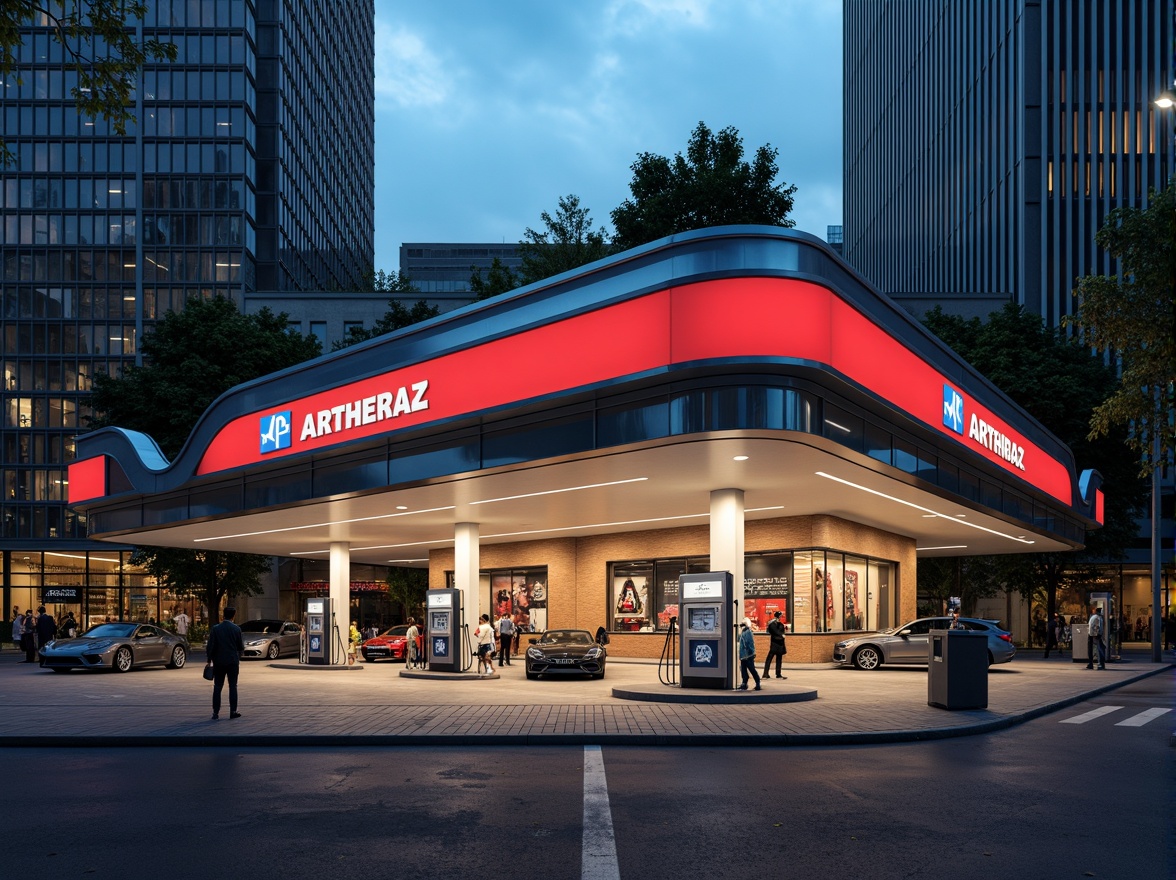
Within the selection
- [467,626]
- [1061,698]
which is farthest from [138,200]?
[1061,698]

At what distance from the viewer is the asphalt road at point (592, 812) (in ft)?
24.8

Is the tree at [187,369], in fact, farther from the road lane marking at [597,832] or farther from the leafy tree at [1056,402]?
the road lane marking at [597,832]

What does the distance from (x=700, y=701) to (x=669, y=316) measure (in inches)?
279

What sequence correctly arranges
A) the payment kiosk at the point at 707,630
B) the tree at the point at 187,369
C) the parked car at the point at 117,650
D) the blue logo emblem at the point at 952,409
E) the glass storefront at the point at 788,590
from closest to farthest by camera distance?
the payment kiosk at the point at 707,630
the blue logo emblem at the point at 952,409
the parked car at the point at 117,650
the glass storefront at the point at 788,590
the tree at the point at 187,369

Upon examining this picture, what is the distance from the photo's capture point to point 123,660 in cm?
3075

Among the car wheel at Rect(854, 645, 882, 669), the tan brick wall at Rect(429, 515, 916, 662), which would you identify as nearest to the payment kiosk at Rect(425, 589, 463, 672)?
the tan brick wall at Rect(429, 515, 916, 662)

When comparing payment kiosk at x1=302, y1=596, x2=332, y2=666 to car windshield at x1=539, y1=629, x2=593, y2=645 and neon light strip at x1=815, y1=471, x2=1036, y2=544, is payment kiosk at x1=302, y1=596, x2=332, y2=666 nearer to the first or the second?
car windshield at x1=539, y1=629, x2=593, y2=645

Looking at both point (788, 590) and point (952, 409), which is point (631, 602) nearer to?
point (788, 590)

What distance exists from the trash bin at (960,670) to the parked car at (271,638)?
25.2 meters

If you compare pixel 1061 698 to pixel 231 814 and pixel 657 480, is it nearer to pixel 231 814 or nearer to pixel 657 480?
pixel 657 480

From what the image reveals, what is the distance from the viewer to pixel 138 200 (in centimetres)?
8319

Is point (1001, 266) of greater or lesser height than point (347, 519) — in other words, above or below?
above

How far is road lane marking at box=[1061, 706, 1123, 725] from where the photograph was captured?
17.7 metres

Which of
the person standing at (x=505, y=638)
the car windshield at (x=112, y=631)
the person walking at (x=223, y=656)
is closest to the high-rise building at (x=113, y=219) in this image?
the car windshield at (x=112, y=631)
